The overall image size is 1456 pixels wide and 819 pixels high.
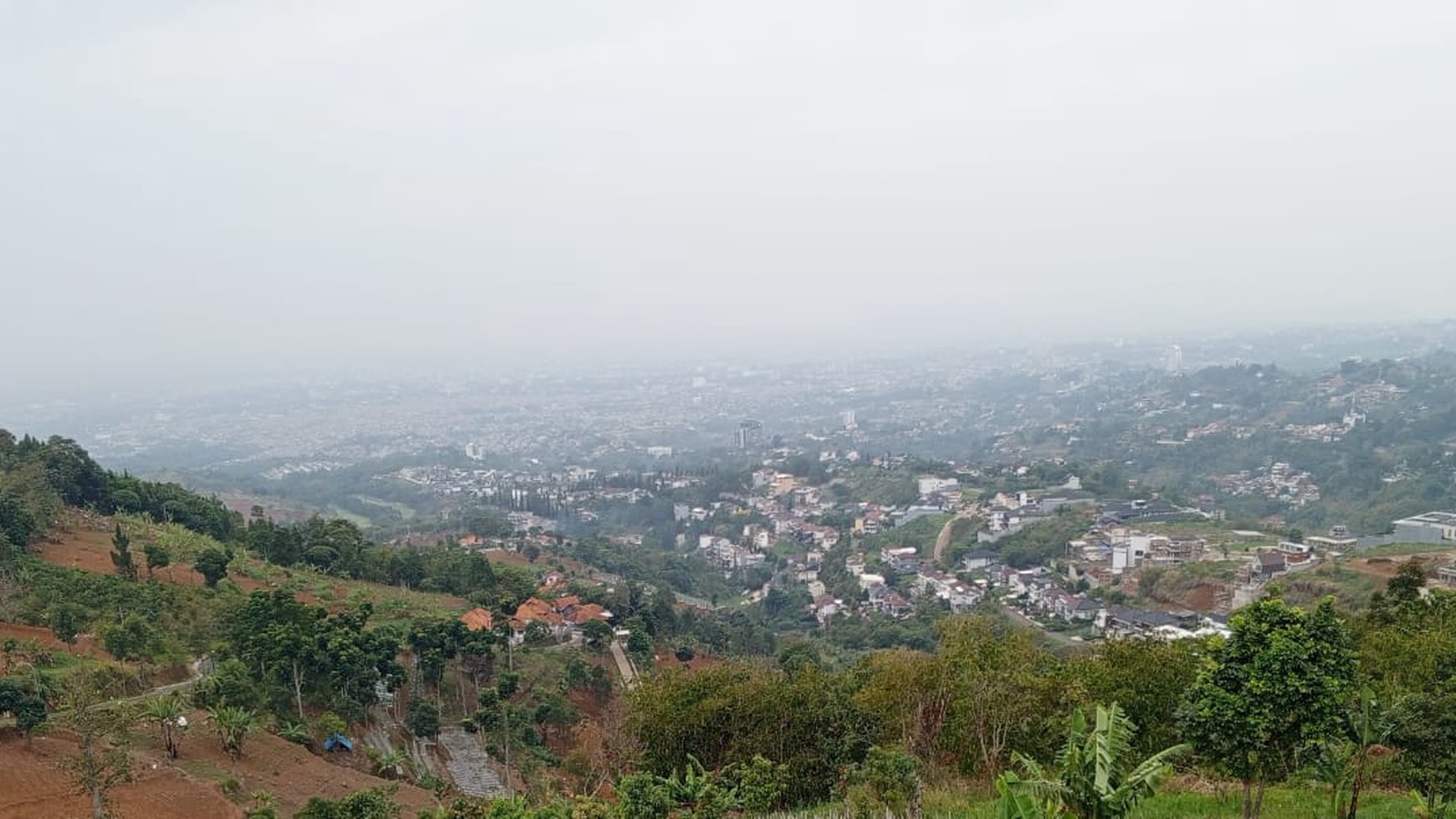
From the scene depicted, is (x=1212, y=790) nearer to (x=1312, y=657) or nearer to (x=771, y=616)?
(x=1312, y=657)

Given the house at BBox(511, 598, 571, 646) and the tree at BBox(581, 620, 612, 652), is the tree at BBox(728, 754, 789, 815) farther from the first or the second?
the house at BBox(511, 598, 571, 646)

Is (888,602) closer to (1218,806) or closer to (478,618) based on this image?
(478,618)

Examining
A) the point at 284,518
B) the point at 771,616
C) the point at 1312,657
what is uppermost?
the point at 1312,657

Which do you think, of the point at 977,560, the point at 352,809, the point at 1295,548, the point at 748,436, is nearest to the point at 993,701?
the point at 352,809

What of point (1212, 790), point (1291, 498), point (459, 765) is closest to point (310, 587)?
point (459, 765)

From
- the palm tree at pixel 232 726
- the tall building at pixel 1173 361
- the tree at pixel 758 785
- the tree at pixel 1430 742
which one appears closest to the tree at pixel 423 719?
the palm tree at pixel 232 726

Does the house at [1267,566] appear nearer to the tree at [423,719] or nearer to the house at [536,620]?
the house at [536,620]

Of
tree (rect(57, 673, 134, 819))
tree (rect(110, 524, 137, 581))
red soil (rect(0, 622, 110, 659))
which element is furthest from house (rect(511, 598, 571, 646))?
tree (rect(57, 673, 134, 819))
